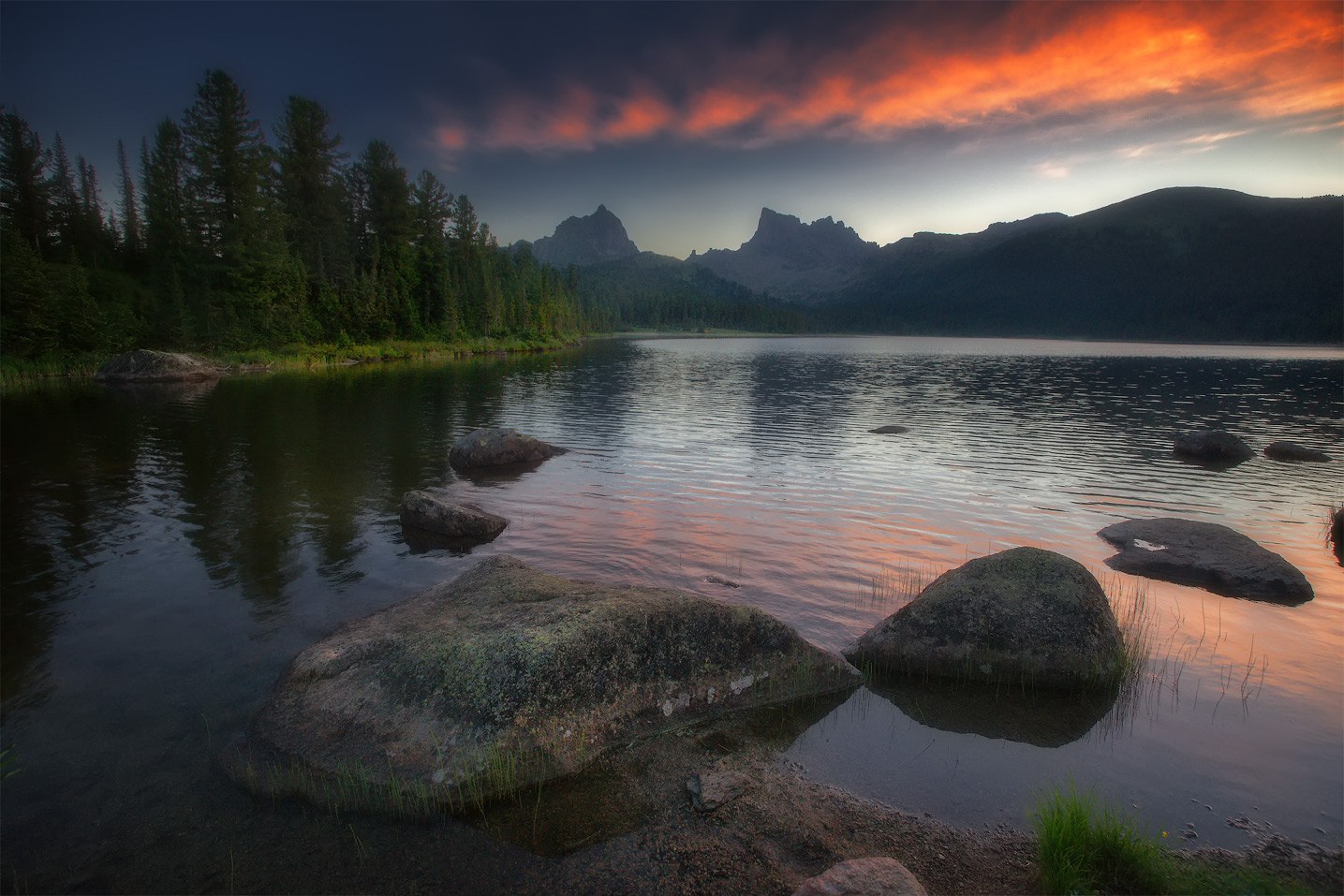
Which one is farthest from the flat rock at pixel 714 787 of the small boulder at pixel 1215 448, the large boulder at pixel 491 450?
the small boulder at pixel 1215 448

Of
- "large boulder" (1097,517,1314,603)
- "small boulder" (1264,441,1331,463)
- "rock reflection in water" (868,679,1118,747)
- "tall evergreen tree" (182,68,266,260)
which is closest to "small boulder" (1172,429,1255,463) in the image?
"small boulder" (1264,441,1331,463)

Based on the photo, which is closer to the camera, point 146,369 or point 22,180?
point 146,369

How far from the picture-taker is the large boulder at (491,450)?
78.9 feet

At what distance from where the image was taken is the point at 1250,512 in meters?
19.5

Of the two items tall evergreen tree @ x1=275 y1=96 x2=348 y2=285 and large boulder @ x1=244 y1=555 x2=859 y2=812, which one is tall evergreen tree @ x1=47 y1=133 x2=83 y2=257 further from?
large boulder @ x1=244 y1=555 x2=859 y2=812

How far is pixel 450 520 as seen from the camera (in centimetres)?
1608

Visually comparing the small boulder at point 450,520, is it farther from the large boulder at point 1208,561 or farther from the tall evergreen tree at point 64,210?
the tall evergreen tree at point 64,210

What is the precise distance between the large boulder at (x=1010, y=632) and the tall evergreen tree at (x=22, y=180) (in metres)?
126

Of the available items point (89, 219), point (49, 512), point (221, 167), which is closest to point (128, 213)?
point (89, 219)

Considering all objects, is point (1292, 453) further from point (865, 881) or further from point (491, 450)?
point (491, 450)

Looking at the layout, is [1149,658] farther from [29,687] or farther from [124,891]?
[29,687]

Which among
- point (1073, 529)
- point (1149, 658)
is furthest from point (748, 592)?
point (1073, 529)

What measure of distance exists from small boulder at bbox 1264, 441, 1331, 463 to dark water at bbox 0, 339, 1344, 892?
52.3 inches

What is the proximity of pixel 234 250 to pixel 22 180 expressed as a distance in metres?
48.5
